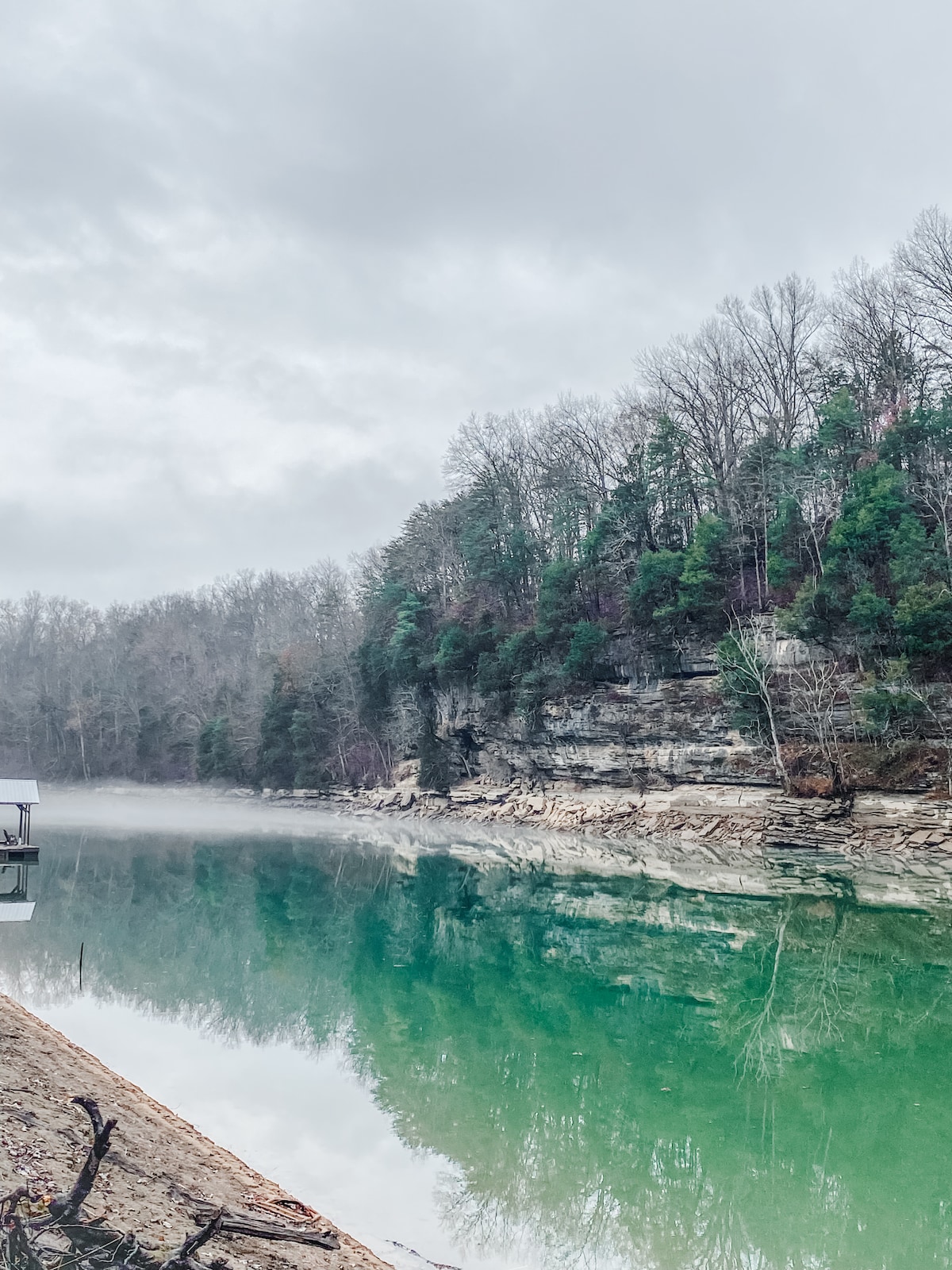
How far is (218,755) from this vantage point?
6619 cm

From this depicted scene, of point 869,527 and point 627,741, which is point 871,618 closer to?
point 869,527

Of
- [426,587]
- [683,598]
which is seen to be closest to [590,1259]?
[683,598]

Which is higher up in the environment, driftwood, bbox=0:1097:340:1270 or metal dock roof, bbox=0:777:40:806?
metal dock roof, bbox=0:777:40:806

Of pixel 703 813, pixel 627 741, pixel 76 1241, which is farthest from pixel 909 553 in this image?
pixel 76 1241

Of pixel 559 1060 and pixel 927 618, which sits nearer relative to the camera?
pixel 559 1060

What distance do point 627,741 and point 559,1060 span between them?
29.9 metres

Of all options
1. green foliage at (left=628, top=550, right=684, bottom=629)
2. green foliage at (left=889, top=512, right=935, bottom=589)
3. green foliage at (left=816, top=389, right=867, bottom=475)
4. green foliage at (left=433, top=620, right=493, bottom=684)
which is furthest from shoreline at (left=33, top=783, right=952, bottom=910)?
green foliage at (left=816, top=389, right=867, bottom=475)

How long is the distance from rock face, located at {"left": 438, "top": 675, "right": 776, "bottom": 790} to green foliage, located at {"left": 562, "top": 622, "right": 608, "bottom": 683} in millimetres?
1060

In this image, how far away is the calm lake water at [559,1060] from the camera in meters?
7.95

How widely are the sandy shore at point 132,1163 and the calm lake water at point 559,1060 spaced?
59cm

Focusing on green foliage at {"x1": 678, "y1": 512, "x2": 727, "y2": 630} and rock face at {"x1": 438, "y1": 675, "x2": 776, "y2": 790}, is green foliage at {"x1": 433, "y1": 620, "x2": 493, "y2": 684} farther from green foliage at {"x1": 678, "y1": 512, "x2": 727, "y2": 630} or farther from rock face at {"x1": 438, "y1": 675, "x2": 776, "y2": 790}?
green foliage at {"x1": 678, "y1": 512, "x2": 727, "y2": 630}

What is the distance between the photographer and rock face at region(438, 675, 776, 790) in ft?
122

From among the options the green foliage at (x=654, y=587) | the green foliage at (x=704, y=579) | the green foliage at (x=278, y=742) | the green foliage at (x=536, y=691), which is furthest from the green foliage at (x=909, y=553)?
the green foliage at (x=278, y=742)

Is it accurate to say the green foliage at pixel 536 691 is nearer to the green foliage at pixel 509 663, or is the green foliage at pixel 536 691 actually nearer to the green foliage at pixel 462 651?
the green foliage at pixel 509 663
